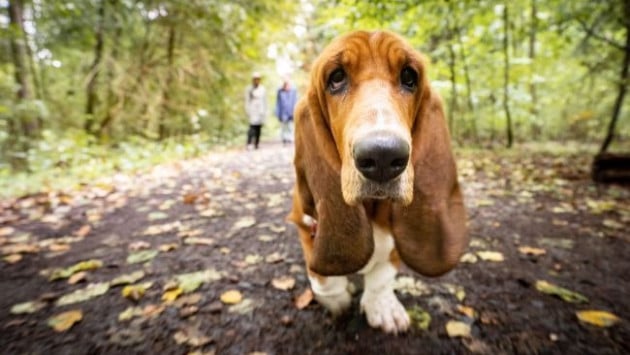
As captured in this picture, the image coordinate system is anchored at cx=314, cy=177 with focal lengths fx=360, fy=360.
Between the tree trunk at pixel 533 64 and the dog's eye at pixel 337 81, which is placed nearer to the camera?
the dog's eye at pixel 337 81

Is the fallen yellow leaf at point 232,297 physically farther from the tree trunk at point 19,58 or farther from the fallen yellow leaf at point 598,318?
the tree trunk at point 19,58

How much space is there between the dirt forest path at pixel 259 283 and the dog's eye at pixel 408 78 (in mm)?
1140

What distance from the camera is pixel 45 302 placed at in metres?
1.98

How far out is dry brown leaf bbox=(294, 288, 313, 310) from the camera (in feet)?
6.43

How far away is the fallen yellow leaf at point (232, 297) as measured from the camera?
201 centimetres

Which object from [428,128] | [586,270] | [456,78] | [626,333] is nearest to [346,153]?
[428,128]

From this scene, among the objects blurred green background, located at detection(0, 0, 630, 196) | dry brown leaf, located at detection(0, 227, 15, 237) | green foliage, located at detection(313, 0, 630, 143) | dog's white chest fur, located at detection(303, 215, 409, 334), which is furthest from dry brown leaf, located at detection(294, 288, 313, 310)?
blurred green background, located at detection(0, 0, 630, 196)

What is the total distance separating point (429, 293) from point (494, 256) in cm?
76

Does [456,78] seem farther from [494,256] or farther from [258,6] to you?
[494,256]

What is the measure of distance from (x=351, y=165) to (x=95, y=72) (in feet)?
27.5

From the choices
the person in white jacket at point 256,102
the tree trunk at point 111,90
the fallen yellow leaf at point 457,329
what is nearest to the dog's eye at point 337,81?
the fallen yellow leaf at point 457,329

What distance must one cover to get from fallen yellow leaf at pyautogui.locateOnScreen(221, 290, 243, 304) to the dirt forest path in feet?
0.04

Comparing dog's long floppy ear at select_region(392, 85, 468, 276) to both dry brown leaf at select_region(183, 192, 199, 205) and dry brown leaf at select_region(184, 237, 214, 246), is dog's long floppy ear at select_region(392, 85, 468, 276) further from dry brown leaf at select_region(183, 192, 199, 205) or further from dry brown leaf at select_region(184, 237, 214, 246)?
dry brown leaf at select_region(183, 192, 199, 205)

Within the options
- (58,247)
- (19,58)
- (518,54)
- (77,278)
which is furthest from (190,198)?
(518,54)
